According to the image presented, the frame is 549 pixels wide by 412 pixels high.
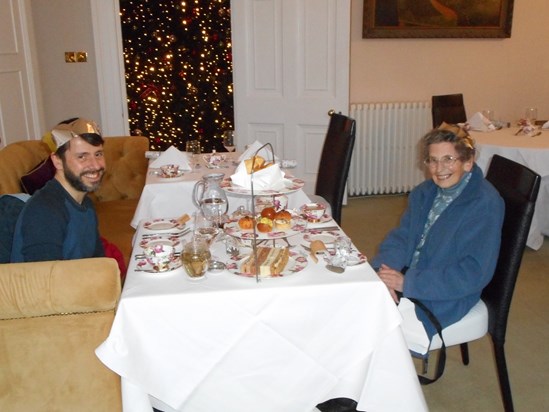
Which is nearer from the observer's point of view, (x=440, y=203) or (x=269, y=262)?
(x=269, y=262)

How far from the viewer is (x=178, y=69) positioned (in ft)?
19.5

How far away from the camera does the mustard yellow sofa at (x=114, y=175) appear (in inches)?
112

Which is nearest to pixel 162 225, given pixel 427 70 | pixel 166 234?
pixel 166 234

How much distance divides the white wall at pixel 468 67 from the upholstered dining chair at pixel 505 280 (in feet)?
10.8

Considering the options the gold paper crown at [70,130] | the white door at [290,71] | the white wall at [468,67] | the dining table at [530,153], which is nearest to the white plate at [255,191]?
the gold paper crown at [70,130]

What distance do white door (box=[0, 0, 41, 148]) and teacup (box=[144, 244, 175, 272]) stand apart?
2.09 m

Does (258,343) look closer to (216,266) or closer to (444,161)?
(216,266)

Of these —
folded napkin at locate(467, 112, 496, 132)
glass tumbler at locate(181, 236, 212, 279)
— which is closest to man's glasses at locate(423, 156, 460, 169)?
glass tumbler at locate(181, 236, 212, 279)

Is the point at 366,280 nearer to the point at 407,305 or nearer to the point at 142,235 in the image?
the point at 407,305

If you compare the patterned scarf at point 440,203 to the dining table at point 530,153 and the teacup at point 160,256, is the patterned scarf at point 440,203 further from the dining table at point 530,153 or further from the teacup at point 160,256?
the dining table at point 530,153

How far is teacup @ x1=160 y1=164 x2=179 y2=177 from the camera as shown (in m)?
2.93

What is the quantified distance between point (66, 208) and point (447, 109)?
3.53 meters

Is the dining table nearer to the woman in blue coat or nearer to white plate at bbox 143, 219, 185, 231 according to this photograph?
the woman in blue coat

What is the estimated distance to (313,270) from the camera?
1749mm
